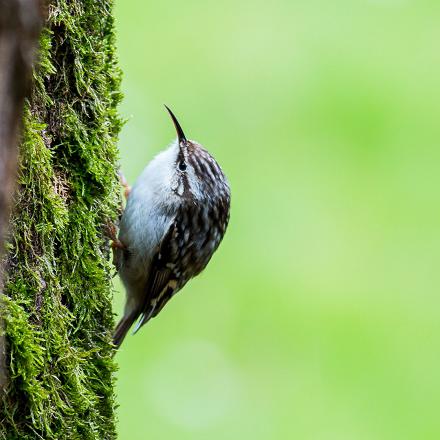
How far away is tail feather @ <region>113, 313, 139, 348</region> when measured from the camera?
392 cm

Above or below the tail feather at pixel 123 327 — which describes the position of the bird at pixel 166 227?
above

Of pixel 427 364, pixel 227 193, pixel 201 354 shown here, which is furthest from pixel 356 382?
pixel 227 193

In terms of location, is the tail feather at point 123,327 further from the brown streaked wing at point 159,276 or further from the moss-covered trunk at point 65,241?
the moss-covered trunk at point 65,241

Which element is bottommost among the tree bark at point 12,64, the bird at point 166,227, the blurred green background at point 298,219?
the blurred green background at point 298,219

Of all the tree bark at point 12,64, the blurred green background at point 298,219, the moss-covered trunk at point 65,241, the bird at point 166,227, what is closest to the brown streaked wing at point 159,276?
the bird at point 166,227

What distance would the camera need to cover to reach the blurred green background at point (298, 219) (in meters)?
5.52

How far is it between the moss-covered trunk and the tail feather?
20.1 inches

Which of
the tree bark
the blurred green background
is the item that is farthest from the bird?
the tree bark

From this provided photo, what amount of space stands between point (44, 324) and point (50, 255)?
0.68ft

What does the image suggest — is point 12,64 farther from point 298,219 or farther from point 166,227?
point 298,219

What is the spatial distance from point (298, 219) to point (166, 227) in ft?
7.75

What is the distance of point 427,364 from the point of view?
5.59 m

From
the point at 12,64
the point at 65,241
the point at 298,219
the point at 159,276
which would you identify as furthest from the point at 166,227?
the point at 12,64

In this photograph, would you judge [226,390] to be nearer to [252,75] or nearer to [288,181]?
[288,181]
